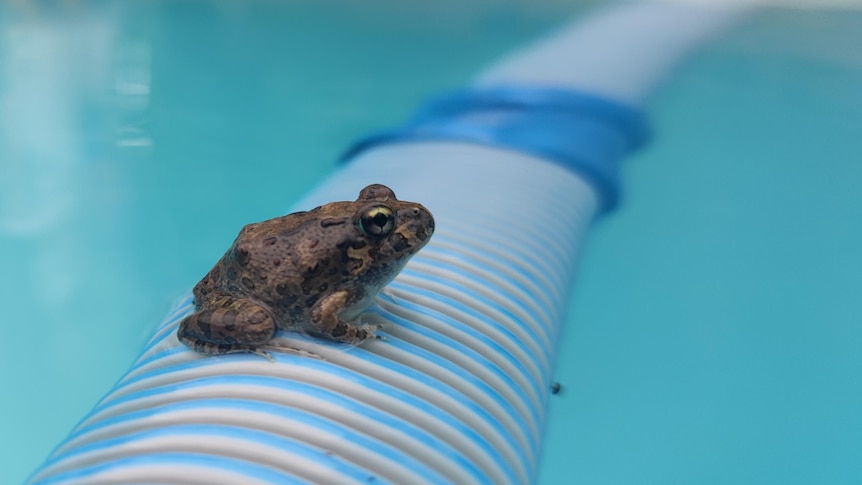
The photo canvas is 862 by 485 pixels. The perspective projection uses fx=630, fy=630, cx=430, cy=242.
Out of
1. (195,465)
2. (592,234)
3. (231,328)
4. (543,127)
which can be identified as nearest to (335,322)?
(231,328)

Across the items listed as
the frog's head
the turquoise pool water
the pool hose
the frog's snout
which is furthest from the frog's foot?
the turquoise pool water

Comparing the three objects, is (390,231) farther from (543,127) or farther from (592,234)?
(543,127)

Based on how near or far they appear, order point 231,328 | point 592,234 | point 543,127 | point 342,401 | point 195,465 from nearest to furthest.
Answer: point 195,465
point 342,401
point 231,328
point 592,234
point 543,127

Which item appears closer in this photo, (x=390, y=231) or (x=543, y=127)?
(x=390, y=231)

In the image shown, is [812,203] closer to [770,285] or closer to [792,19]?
[770,285]

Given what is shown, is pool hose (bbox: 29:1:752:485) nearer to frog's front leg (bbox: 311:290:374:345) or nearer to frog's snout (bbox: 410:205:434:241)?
frog's front leg (bbox: 311:290:374:345)

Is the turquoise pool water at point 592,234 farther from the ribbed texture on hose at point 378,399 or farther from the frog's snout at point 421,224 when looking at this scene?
the frog's snout at point 421,224
